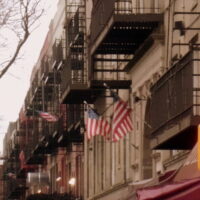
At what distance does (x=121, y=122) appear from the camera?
94.8 feet

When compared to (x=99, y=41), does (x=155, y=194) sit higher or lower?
lower

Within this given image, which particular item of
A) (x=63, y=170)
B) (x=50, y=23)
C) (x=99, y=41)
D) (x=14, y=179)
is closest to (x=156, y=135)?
(x=99, y=41)

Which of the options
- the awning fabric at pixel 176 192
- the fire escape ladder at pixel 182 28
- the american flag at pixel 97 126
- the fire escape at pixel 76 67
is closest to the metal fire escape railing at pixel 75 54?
the fire escape at pixel 76 67

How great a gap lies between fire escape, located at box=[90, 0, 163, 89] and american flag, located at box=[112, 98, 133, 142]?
1185 mm

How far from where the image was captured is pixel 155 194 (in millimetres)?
12570

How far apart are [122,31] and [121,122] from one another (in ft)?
12.6

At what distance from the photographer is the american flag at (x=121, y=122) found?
1129 inches

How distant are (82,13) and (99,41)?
513 inches

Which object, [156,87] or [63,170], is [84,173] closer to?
[63,170]

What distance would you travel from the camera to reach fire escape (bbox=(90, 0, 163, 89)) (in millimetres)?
25188

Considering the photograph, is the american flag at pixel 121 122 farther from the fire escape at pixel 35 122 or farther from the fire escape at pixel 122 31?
the fire escape at pixel 35 122

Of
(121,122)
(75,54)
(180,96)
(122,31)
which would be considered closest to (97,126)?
(121,122)

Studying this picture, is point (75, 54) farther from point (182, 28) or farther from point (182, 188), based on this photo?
point (182, 188)

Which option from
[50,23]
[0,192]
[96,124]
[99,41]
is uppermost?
[50,23]
